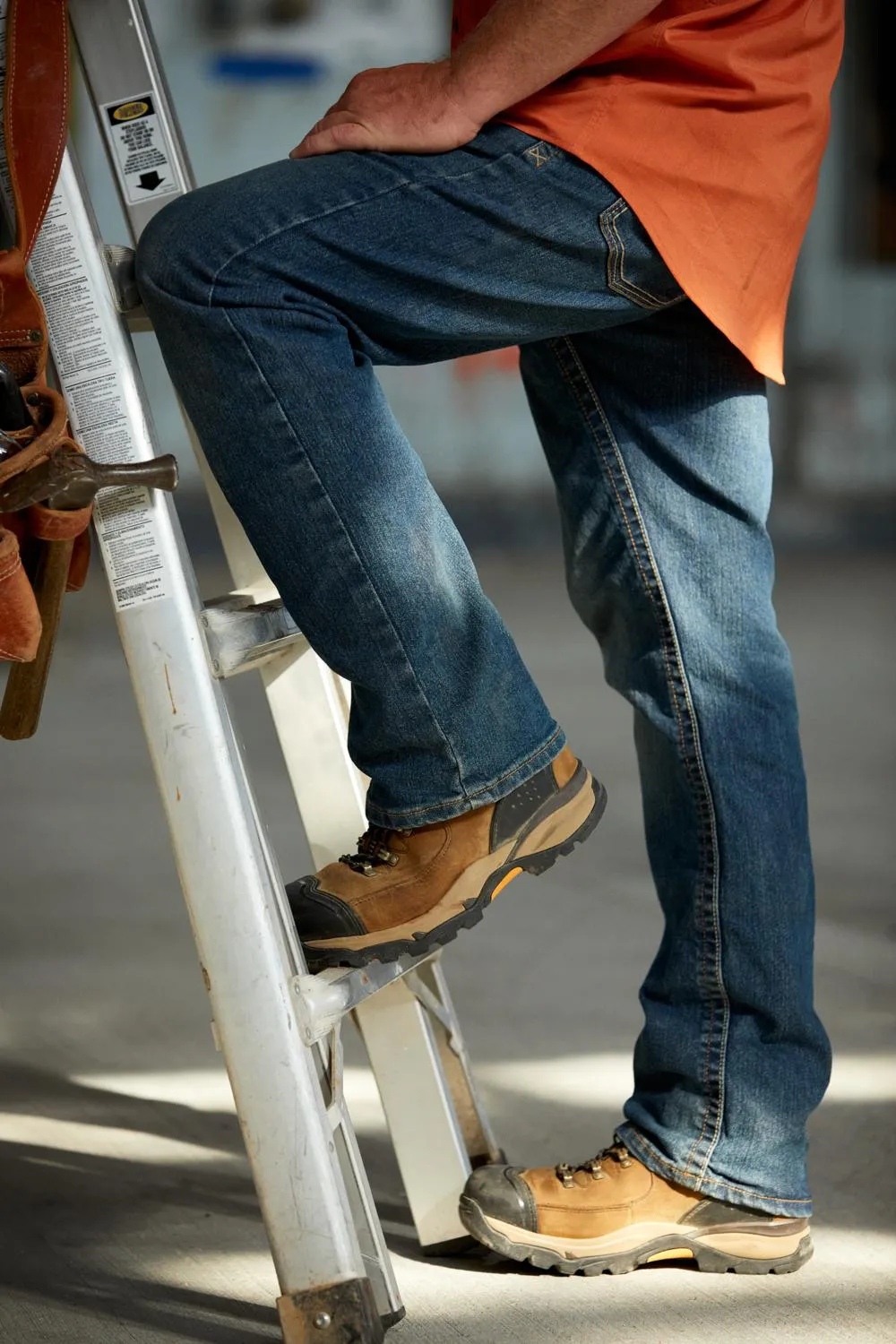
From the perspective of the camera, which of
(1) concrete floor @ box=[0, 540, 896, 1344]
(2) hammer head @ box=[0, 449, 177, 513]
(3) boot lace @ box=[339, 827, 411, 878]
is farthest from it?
(1) concrete floor @ box=[0, 540, 896, 1344]

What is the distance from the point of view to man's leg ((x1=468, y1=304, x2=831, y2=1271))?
126 centimetres

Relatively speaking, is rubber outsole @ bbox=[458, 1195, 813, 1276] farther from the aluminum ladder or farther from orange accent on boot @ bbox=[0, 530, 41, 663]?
orange accent on boot @ bbox=[0, 530, 41, 663]

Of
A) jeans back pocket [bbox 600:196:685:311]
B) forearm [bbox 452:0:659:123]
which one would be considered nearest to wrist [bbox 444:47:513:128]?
forearm [bbox 452:0:659:123]

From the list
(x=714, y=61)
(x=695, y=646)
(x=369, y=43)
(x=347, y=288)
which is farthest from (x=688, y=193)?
(x=369, y=43)

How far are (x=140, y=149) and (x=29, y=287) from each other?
0.21 meters

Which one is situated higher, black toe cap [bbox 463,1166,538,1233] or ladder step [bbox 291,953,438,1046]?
ladder step [bbox 291,953,438,1046]

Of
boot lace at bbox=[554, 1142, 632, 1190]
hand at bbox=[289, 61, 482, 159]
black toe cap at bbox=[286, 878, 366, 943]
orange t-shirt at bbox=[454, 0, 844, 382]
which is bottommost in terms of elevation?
boot lace at bbox=[554, 1142, 632, 1190]

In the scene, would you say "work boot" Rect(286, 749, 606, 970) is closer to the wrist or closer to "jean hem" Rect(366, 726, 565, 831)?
"jean hem" Rect(366, 726, 565, 831)

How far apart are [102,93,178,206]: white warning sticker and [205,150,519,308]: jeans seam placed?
21cm

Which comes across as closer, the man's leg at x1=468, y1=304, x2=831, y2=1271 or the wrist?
the wrist

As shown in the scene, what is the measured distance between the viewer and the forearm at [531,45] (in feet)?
3.30

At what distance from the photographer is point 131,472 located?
102cm

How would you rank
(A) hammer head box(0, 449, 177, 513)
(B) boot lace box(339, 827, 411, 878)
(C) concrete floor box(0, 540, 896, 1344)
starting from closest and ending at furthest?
(A) hammer head box(0, 449, 177, 513) < (B) boot lace box(339, 827, 411, 878) < (C) concrete floor box(0, 540, 896, 1344)

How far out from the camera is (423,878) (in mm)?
1080
